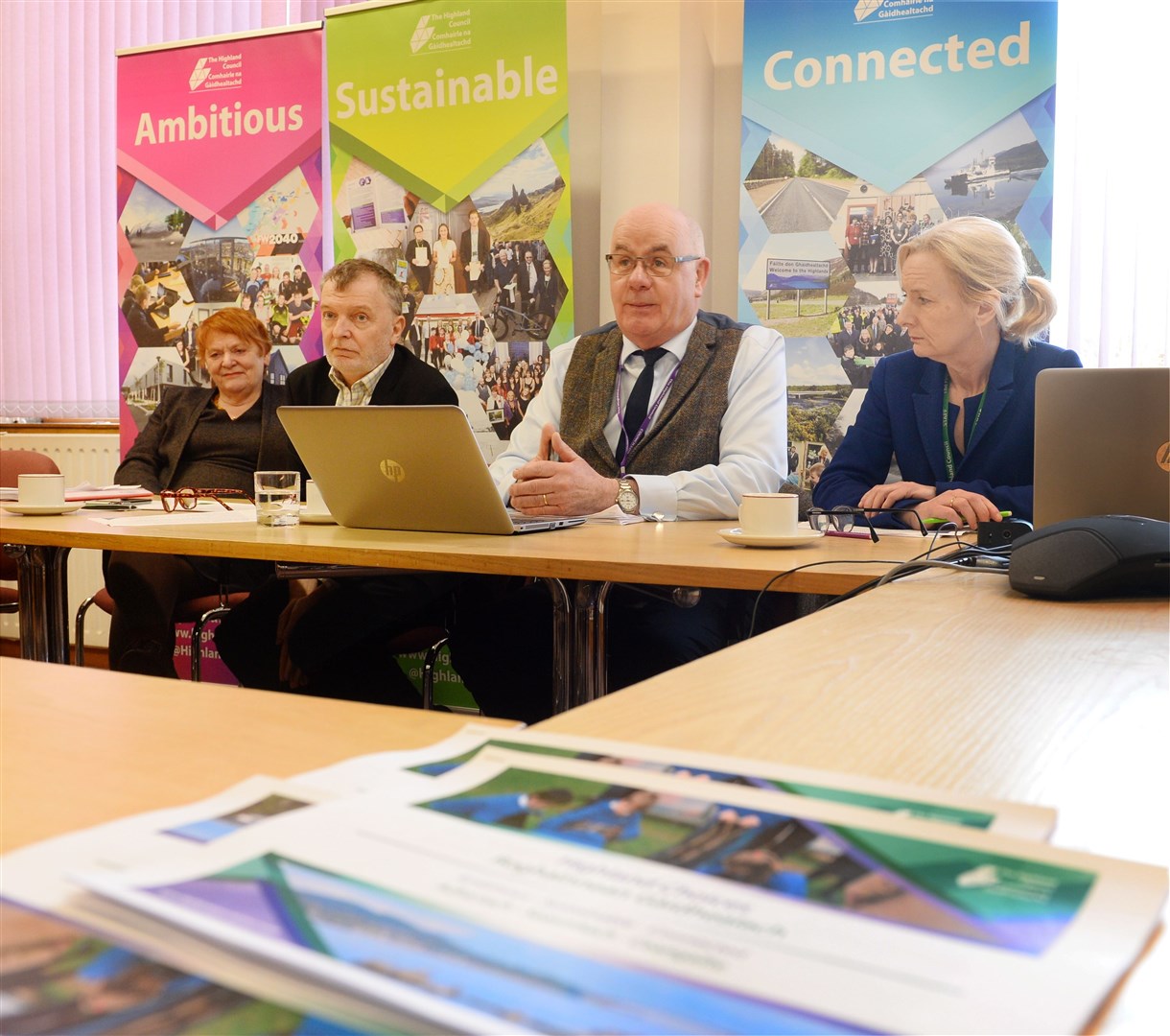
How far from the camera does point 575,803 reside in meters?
0.51

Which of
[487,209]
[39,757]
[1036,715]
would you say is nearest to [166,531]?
[39,757]

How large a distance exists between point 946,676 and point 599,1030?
588 mm

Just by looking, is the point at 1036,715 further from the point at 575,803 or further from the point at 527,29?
the point at 527,29

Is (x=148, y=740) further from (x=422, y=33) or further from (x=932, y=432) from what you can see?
(x=422, y=33)

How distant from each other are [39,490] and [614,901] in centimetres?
237

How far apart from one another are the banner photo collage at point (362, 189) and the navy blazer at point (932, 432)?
1.40 metres

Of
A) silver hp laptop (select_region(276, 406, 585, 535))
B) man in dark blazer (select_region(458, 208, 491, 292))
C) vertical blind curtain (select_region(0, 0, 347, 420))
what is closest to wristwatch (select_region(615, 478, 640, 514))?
silver hp laptop (select_region(276, 406, 585, 535))

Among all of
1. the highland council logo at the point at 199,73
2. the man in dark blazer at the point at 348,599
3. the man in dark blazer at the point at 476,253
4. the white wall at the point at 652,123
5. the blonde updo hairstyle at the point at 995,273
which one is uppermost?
the highland council logo at the point at 199,73

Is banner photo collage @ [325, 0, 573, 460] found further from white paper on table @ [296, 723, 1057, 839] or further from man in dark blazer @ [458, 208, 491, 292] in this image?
white paper on table @ [296, 723, 1057, 839]

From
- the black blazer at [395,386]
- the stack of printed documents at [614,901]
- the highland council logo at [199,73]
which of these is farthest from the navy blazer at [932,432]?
the highland council logo at [199,73]

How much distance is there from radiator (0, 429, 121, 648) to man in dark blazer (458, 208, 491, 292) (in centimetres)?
192

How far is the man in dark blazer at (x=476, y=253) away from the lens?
4098 mm

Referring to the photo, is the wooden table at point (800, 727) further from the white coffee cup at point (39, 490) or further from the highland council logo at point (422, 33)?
the highland council logo at point (422, 33)

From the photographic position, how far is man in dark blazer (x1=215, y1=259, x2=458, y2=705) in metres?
2.70
